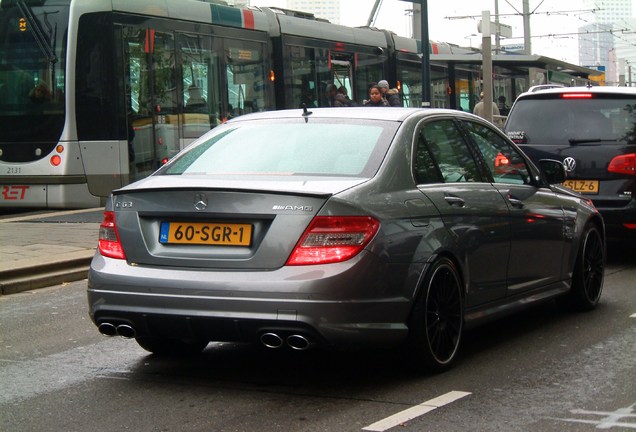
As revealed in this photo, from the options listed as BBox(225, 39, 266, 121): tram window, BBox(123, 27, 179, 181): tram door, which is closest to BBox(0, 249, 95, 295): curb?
BBox(123, 27, 179, 181): tram door

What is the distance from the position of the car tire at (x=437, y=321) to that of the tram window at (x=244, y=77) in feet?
43.6

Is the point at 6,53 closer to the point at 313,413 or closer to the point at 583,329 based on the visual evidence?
the point at 583,329

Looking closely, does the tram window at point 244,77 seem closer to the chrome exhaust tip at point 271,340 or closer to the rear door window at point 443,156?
the rear door window at point 443,156

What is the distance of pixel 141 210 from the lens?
19.0ft

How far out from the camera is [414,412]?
5215 mm

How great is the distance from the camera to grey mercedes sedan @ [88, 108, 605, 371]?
539 centimetres

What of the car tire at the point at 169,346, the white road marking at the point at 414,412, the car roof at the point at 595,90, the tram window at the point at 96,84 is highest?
the tram window at the point at 96,84

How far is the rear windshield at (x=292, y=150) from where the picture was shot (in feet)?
19.7

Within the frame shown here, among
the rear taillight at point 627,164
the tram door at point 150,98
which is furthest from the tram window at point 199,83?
the rear taillight at point 627,164

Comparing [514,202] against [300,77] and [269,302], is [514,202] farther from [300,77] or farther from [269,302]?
[300,77]

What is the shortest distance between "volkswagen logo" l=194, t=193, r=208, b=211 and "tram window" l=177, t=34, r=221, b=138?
1286 centimetres

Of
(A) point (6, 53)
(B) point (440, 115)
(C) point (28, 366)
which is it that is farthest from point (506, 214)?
(A) point (6, 53)

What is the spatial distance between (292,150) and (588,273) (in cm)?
315

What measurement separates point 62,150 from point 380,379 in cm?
1179
